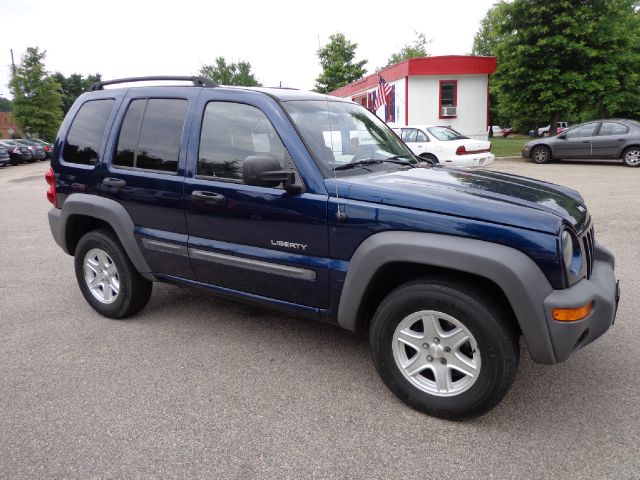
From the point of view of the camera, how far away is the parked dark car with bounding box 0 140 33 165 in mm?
27970

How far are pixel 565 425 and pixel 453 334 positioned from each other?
798 millimetres

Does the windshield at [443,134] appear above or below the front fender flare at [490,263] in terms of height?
above

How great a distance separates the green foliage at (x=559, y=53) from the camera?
69.2 ft

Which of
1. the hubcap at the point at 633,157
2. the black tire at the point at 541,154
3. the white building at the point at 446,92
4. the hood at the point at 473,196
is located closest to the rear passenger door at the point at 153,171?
the hood at the point at 473,196

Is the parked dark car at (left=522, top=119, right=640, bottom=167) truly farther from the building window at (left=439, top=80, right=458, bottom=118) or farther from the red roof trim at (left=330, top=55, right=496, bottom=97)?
the red roof trim at (left=330, top=55, right=496, bottom=97)

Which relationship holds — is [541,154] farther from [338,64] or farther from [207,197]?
[338,64]

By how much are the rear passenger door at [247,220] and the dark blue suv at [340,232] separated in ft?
0.03

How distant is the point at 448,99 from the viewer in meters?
24.3

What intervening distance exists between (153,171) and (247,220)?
0.99m

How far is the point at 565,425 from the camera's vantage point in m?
2.79

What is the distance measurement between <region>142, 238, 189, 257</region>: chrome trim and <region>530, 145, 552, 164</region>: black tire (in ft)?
55.0

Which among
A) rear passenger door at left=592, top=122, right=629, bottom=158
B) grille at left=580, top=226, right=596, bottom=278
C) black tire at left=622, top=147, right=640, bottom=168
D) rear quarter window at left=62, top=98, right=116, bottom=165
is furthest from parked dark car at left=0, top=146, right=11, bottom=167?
grille at left=580, top=226, right=596, bottom=278

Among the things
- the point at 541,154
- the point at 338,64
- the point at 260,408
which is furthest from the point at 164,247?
the point at 338,64

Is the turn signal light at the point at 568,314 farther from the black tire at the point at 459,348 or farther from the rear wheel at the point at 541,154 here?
the rear wheel at the point at 541,154
